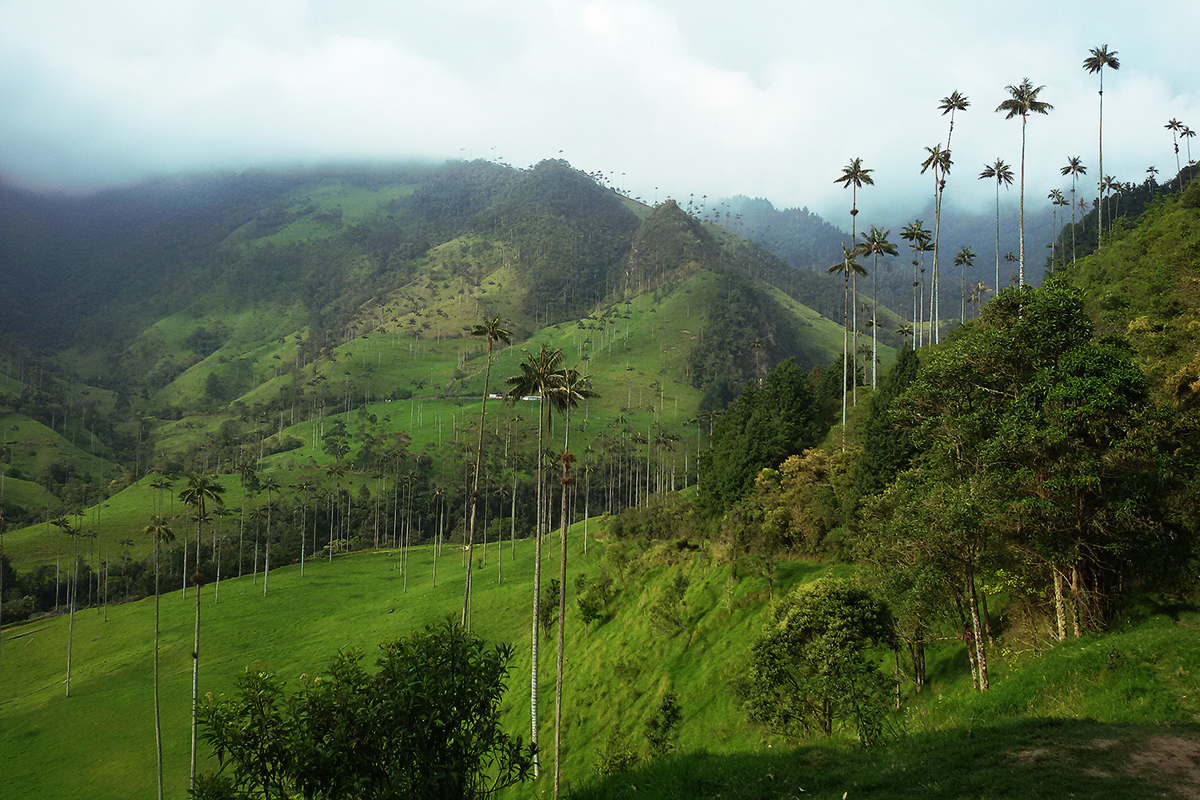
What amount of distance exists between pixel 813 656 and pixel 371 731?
2390 centimetres

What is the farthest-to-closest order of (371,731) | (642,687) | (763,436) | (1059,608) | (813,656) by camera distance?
1. (763,436)
2. (642,687)
3. (813,656)
4. (1059,608)
5. (371,731)

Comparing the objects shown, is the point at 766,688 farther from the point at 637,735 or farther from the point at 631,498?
the point at 631,498

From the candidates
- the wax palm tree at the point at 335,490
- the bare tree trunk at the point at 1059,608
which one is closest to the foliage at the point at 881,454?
the bare tree trunk at the point at 1059,608

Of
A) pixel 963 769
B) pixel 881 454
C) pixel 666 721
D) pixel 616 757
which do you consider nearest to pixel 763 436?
pixel 881 454

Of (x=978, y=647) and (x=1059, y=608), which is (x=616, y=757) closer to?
(x=978, y=647)

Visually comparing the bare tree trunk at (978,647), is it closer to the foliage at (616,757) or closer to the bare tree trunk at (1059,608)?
the bare tree trunk at (1059,608)

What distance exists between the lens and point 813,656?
106ft

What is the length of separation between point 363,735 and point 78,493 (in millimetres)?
237889

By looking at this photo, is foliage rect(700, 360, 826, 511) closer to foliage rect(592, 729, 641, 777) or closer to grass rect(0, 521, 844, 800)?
grass rect(0, 521, 844, 800)

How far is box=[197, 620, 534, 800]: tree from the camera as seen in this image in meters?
15.4

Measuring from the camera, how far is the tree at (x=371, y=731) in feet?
50.5

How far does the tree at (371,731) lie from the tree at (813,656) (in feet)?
58.0

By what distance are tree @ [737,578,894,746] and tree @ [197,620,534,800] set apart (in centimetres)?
1769

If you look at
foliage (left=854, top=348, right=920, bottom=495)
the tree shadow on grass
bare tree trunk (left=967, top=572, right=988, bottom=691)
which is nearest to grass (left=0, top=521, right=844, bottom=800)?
foliage (left=854, top=348, right=920, bottom=495)
